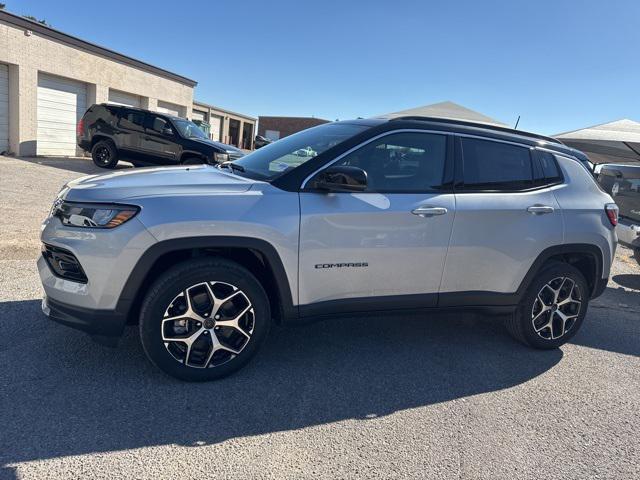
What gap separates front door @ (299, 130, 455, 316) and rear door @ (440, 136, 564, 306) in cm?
13

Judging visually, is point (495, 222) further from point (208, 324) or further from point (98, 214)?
point (98, 214)

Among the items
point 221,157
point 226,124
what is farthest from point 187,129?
point 226,124

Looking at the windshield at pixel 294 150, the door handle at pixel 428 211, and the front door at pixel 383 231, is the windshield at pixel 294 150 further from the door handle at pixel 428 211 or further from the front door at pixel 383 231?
the door handle at pixel 428 211

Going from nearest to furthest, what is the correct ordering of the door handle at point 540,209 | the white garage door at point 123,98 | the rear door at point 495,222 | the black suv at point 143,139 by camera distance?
the rear door at point 495,222 → the door handle at point 540,209 → the black suv at point 143,139 → the white garage door at point 123,98

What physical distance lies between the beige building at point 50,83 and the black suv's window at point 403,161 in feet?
50.1

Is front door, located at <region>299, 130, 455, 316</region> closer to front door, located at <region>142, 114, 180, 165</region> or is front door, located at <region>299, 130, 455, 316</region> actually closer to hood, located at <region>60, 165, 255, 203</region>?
hood, located at <region>60, 165, 255, 203</region>

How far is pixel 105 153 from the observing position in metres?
13.1

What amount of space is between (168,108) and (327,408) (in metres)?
22.0

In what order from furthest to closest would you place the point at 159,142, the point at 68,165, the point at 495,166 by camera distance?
the point at 68,165
the point at 159,142
the point at 495,166

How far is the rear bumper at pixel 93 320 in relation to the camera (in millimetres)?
2842

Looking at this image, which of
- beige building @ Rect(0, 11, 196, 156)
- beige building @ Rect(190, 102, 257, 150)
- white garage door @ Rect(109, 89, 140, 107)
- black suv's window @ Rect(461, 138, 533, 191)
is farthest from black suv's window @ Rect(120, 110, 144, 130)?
beige building @ Rect(190, 102, 257, 150)

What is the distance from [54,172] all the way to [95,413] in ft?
37.7

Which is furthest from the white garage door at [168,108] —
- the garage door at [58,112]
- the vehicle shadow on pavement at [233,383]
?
the vehicle shadow on pavement at [233,383]

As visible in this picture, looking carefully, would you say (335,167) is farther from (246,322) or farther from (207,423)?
(207,423)
